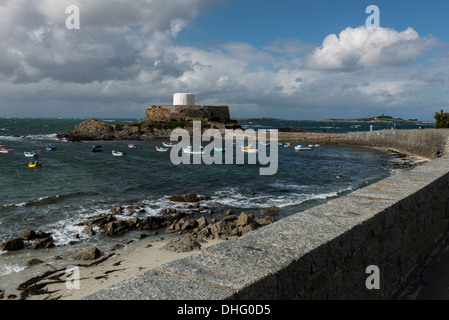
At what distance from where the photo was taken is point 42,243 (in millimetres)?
12062

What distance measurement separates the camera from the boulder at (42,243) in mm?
11982

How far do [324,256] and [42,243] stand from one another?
1245 cm

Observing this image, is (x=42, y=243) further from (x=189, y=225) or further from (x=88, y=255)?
(x=189, y=225)

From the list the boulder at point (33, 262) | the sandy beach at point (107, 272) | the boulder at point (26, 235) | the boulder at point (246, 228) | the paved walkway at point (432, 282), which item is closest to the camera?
the paved walkway at point (432, 282)

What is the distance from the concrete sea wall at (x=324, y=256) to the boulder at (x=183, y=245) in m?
8.10

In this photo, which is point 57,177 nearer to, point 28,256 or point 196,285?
point 28,256

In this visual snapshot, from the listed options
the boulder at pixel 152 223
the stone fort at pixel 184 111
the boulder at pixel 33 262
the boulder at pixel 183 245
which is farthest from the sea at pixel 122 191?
the stone fort at pixel 184 111

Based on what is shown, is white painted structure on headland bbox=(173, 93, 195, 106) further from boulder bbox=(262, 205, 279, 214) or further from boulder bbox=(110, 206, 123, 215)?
boulder bbox=(262, 205, 279, 214)

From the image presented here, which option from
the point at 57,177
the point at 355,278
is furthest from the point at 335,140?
the point at 355,278

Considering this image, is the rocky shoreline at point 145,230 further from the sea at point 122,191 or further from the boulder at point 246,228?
the sea at point 122,191

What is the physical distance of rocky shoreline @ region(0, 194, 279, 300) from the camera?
995 centimetres

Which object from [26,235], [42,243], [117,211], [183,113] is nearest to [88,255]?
[42,243]
